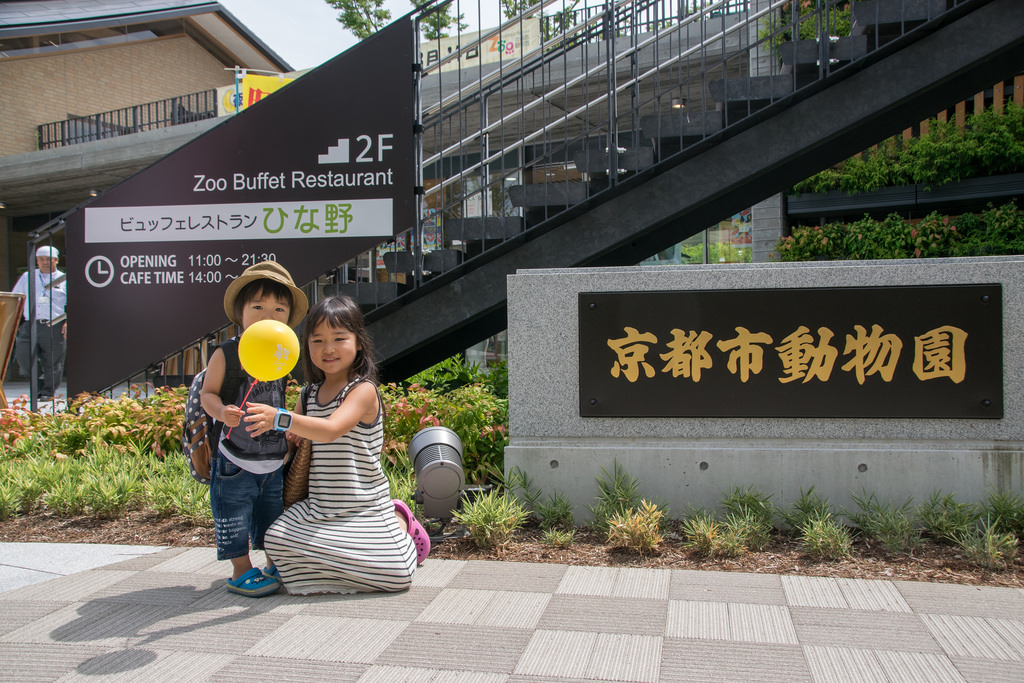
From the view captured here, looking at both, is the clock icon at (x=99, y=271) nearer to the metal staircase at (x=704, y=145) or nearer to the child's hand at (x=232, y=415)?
the metal staircase at (x=704, y=145)

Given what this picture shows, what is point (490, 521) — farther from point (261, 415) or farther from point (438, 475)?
point (261, 415)

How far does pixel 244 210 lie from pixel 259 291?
4390 mm

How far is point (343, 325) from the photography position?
3646 mm

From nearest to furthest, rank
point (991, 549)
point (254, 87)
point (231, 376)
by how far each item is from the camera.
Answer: point (231, 376)
point (991, 549)
point (254, 87)

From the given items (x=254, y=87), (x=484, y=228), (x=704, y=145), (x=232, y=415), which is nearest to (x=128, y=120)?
(x=254, y=87)

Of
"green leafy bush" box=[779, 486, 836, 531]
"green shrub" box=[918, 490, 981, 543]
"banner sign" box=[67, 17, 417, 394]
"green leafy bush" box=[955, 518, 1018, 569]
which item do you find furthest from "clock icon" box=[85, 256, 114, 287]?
"green leafy bush" box=[955, 518, 1018, 569]

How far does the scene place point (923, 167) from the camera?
11.6 m

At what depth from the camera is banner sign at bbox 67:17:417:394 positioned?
7.33m

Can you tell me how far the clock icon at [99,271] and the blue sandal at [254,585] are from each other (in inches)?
213

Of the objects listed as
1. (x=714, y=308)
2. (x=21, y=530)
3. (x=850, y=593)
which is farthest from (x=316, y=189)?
(x=850, y=593)

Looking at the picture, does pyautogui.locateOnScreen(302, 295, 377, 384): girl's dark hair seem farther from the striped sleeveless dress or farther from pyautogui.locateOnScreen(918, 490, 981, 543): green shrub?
pyautogui.locateOnScreen(918, 490, 981, 543): green shrub

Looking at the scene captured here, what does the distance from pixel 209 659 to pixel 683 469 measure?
281 centimetres

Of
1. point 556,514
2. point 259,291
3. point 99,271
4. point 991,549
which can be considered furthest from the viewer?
point 99,271

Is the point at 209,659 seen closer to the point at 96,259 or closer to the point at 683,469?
the point at 683,469
